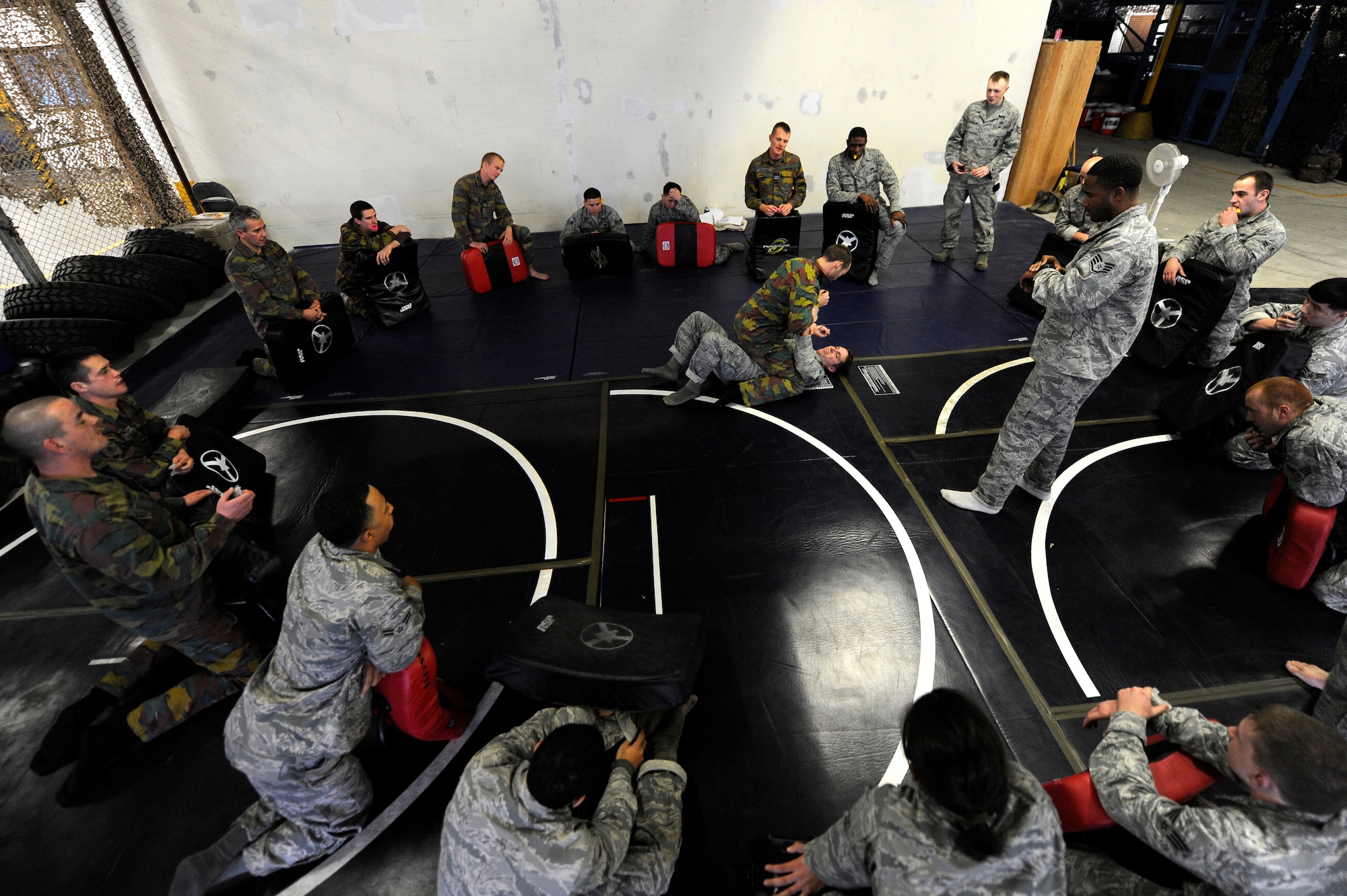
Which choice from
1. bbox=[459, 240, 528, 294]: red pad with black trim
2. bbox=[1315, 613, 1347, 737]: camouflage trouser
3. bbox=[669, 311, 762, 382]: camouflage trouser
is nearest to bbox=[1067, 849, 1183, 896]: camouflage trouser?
bbox=[1315, 613, 1347, 737]: camouflage trouser

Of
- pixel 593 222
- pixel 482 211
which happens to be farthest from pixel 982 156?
pixel 482 211

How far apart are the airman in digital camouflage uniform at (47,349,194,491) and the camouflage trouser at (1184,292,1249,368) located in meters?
9.04

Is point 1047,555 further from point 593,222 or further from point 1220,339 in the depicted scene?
point 593,222

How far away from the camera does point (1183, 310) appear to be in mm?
6125

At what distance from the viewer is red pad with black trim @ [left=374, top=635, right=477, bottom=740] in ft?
9.77

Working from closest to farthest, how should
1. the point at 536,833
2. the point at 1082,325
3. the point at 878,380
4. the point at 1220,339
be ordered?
the point at 536,833, the point at 1082,325, the point at 1220,339, the point at 878,380

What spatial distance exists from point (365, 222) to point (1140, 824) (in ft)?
29.7

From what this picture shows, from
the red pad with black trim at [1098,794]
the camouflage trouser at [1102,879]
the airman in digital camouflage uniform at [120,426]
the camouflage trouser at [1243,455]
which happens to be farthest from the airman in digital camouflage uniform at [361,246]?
the camouflage trouser at [1243,455]

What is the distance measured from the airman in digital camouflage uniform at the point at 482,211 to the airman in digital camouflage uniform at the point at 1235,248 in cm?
813

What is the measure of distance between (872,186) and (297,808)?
9324 millimetres

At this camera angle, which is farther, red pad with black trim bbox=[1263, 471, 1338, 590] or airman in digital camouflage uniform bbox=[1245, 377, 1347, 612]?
red pad with black trim bbox=[1263, 471, 1338, 590]

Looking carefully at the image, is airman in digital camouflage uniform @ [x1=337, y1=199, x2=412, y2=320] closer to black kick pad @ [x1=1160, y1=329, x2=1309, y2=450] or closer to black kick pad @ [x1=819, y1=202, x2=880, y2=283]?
black kick pad @ [x1=819, y1=202, x2=880, y2=283]

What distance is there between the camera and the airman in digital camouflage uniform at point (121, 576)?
2932 millimetres

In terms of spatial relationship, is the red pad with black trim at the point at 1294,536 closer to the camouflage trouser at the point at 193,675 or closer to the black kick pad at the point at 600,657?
the black kick pad at the point at 600,657
